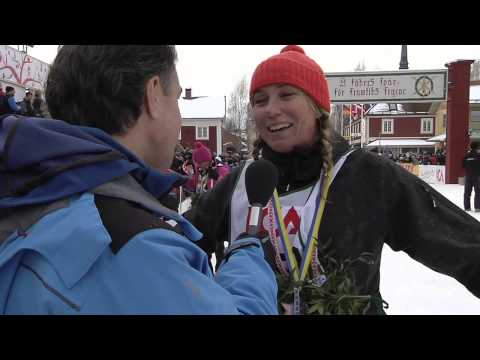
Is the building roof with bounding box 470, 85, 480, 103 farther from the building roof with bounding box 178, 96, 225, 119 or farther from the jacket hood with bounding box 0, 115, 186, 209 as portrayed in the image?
the jacket hood with bounding box 0, 115, 186, 209

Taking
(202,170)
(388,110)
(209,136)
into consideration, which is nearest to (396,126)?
(388,110)

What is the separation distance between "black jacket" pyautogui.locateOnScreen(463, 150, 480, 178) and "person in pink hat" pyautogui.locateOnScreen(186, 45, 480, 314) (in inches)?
398

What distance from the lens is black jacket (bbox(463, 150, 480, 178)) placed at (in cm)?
1064

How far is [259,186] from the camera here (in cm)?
136

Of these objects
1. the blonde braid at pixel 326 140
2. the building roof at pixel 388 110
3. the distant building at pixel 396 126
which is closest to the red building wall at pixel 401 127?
the distant building at pixel 396 126

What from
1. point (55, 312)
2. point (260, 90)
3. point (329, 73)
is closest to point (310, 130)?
point (260, 90)

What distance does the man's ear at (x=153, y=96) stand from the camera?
104cm

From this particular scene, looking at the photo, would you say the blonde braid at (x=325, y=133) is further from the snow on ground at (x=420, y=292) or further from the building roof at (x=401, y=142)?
the building roof at (x=401, y=142)

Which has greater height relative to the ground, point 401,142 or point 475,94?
point 475,94

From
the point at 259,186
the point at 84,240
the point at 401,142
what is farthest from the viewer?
the point at 401,142

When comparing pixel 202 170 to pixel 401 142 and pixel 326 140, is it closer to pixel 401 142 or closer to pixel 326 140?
pixel 326 140

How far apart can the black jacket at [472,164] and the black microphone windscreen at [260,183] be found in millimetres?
10752

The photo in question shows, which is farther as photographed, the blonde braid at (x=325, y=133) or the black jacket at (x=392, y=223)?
the blonde braid at (x=325, y=133)

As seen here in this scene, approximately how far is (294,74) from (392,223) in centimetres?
75
